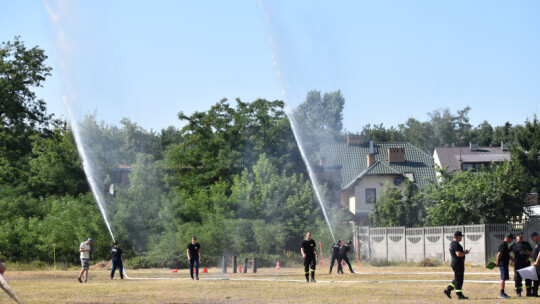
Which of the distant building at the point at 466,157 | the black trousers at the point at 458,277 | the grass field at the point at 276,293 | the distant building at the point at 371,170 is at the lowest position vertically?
the grass field at the point at 276,293

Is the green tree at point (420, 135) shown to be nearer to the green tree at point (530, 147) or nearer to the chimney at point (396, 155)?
A: the chimney at point (396, 155)

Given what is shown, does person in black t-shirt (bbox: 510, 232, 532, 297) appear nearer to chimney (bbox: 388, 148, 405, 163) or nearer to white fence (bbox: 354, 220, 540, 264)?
white fence (bbox: 354, 220, 540, 264)

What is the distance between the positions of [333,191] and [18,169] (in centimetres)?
3117

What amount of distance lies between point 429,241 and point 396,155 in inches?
1507

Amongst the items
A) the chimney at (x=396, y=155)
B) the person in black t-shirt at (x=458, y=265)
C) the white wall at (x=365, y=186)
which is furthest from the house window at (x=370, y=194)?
the person in black t-shirt at (x=458, y=265)

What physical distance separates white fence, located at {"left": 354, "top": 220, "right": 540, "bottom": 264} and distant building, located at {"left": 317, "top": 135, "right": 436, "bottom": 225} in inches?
842

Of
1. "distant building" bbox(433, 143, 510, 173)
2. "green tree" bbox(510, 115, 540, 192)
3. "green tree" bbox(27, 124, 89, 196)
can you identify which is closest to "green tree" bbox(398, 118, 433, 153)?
"distant building" bbox(433, 143, 510, 173)

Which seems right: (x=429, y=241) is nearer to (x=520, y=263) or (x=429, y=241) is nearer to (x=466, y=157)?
(x=520, y=263)

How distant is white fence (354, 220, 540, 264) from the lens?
128 ft

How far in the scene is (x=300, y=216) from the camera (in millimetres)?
53750

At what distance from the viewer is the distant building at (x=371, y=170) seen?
7450 cm

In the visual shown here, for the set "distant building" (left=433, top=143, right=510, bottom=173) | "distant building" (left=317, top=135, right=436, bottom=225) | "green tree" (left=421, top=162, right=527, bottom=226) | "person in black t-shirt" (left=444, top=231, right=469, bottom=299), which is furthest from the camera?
"distant building" (left=433, top=143, right=510, bottom=173)

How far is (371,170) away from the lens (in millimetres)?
74312

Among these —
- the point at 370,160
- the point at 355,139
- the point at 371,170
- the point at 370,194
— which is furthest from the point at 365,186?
the point at 355,139
